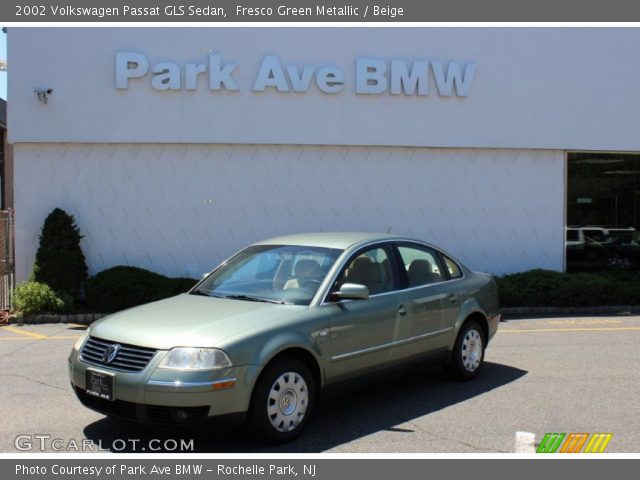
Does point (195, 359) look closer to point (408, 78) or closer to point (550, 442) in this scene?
point (550, 442)

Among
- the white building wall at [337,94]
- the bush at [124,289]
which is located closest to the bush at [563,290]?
the white building wall at [337,94]

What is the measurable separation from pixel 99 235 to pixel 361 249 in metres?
7.83

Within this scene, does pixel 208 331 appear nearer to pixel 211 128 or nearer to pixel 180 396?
pixel 180 396

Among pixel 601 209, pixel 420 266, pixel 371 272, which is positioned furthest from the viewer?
pixel 601 209

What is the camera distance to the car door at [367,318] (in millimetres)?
5672

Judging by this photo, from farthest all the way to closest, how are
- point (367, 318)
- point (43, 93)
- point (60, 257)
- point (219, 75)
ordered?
point (219, 75) < point (43, 93) < point (60, 257) < point (367, 318)

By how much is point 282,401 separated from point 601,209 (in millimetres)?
11191

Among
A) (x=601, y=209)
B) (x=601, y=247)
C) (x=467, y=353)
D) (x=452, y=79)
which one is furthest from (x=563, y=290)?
(x=467, y=353)

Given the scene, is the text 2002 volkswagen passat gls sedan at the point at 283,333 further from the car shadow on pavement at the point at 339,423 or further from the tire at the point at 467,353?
the car shadow on pavement at the point at 339,423

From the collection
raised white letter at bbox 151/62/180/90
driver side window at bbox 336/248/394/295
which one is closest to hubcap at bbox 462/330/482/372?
driver side window at bbox 336/248/394/295

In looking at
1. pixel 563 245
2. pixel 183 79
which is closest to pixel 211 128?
pixel 183 79

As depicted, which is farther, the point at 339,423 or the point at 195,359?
the point at 339,423

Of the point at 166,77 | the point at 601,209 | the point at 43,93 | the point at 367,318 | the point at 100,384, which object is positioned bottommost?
the point at 100,384

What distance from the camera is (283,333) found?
5.17 m
